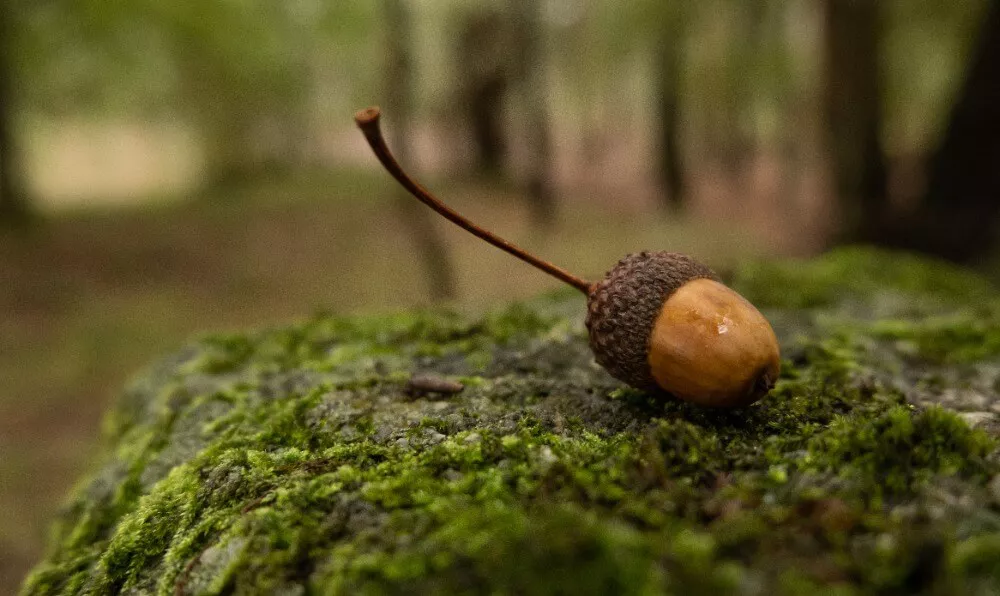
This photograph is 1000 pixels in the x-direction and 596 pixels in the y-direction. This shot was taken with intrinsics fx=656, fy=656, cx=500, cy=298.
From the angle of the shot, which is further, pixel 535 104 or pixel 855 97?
pixel 535 104

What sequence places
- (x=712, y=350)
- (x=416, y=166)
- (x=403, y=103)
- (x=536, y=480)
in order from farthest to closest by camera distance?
(x=416, y=166) → (x=403, y=103) → (x=712, y=350) → (x=536, y=480)

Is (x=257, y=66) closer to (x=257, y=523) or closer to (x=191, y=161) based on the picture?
(x=191, y=161)

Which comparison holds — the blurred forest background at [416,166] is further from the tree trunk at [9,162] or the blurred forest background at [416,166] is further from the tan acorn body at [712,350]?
the tan acorn body at [712,350]

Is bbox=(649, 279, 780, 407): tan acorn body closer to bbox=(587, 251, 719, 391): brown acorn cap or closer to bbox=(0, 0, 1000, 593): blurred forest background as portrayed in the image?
bbox=(587, 251, 719, 391): brown acorn cap

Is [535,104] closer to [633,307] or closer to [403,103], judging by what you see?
[403,103]

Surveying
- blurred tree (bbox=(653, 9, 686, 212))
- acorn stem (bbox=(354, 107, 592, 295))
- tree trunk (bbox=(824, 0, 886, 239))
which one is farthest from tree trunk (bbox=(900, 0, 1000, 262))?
blurred tree (bbox=(653, 9, 686, 212))

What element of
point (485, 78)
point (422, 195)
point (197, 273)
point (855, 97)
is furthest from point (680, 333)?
point (485, 78)

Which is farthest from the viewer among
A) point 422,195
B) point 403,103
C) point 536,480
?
point 403,103
